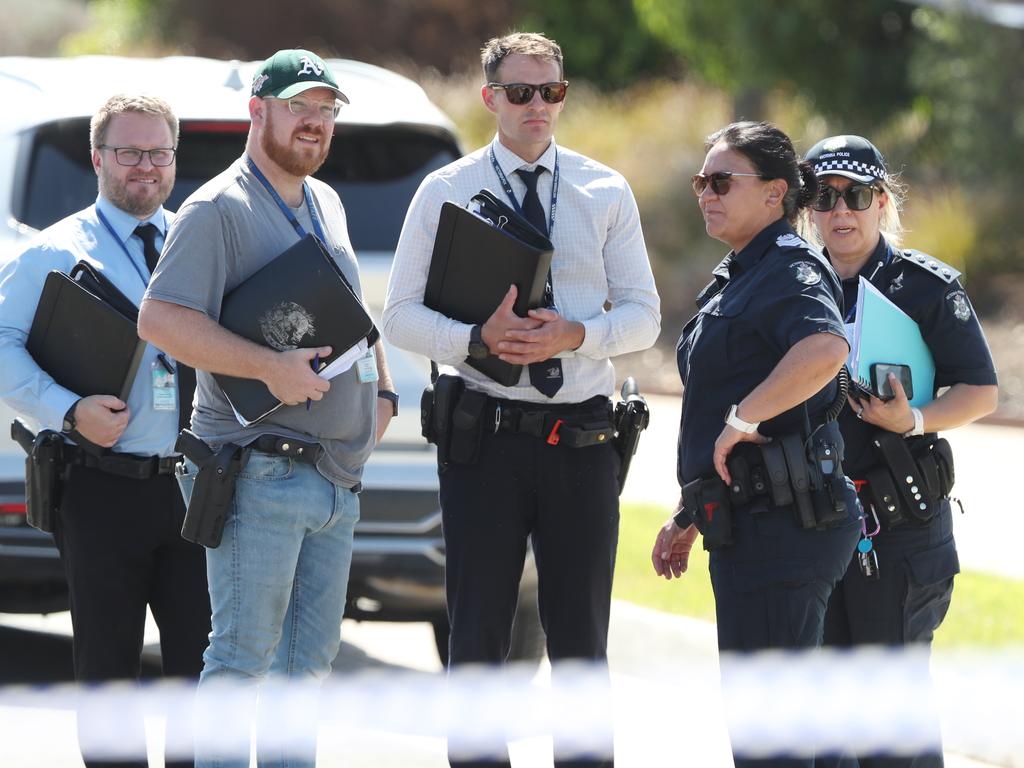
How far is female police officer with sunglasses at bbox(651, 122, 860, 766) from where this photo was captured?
13.8ft

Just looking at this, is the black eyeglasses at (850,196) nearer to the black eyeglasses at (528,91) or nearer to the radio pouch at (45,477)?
the black eyeglasses at (528,91)

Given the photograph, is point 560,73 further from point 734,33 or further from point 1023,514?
point 734,33

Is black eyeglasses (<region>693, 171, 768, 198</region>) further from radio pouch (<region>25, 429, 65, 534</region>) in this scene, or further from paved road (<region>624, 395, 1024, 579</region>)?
paved road (<region>624, 395, 1024, 579</region>)

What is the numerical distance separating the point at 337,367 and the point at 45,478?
1045mm

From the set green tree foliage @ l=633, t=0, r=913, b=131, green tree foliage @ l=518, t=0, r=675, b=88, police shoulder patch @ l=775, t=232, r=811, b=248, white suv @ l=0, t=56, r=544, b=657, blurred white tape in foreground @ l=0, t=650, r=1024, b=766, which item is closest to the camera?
police shoulder patch @ l=775, t=232, r=811, b=248

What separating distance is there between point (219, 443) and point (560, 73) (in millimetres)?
1480

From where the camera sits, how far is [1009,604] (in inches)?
283

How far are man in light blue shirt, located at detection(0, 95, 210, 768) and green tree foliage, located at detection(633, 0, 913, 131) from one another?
13574mm

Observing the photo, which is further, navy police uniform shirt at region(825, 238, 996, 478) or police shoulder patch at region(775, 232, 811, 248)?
navy police uniform shirt at region(825, 238, 996, 478)

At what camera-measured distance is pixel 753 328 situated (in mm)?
4301

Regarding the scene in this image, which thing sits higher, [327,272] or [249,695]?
[327,272]

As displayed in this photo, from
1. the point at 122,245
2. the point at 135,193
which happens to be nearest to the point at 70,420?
the point at 122,245

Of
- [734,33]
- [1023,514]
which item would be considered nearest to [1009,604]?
[1023,514]

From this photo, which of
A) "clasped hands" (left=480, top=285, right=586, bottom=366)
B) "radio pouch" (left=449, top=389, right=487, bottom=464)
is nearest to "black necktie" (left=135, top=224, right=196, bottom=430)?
"radio pouch" (left=449, top=389, right=487, bottom=464)
